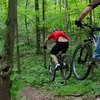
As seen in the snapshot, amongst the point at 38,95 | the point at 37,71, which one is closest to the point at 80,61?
the point at 38,95

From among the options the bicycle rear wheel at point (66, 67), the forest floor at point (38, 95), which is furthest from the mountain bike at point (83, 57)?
the forest floor at point (38, 95)

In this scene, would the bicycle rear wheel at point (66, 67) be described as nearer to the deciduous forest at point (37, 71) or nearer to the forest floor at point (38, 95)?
the deciduous forest at point (37, 71)

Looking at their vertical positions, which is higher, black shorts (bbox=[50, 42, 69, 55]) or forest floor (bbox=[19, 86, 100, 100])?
black shorts (bbox=[50, 42, 69, 55])

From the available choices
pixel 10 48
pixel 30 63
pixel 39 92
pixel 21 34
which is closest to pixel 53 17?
pixel 21 34

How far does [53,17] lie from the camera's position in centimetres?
1183

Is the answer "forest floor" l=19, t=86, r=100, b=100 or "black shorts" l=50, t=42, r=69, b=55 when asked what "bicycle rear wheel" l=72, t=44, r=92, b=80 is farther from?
"forest floor" l=19, t=86, r=100, b=100

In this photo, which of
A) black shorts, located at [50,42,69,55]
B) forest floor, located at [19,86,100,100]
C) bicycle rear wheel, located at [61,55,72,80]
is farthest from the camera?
forest floor, located at [19,86,100,100]

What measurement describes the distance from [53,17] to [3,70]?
8.42 metres

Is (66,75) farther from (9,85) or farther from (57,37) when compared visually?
(9,85)

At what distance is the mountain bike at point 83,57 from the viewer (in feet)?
12.0

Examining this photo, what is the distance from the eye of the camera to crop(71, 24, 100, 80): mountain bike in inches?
144

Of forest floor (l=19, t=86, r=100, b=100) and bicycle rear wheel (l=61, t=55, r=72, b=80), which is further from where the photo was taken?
forest floor (l=19, t=86, r=100, b=100)

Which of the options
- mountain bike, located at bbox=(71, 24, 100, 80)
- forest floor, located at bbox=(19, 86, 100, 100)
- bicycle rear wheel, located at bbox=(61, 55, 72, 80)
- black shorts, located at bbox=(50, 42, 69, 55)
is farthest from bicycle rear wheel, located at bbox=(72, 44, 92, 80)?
forest floor, located at bbox=(19, 86, 100, 100)

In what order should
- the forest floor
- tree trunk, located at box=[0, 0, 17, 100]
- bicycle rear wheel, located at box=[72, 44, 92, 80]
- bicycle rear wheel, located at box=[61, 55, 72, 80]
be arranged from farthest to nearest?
1. the forest floor
2. bicycle rear wheel, located at box=[61, 55, 72, 80]
3. tree trunk, located at box=[0, 0, 17, 100]
4. bicycle rear wheel, located at box=[72, 44, 92, 80]
